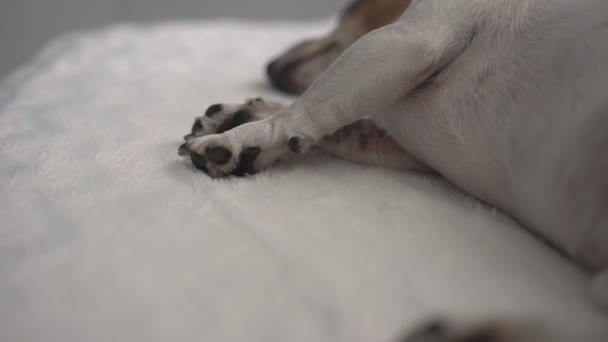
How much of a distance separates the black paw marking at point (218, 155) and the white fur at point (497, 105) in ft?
0.06

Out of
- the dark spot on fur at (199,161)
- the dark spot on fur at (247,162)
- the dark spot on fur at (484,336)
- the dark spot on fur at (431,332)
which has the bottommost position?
the dark spot on fur at (484,336)

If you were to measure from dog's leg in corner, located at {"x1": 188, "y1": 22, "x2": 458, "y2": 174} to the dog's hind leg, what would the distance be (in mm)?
102

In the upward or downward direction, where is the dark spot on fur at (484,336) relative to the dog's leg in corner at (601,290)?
upward

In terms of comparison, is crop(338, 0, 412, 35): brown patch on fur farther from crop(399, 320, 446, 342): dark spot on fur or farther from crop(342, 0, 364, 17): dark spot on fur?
crop(399, 320, 446, 342): dark spot on fur

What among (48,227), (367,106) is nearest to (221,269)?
(48,227)

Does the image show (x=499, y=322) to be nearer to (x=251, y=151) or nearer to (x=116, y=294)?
(x=116, y=294)

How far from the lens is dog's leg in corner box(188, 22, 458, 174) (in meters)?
0.94

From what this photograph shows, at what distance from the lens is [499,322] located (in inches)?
21.2

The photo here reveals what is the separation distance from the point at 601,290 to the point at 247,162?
58cm

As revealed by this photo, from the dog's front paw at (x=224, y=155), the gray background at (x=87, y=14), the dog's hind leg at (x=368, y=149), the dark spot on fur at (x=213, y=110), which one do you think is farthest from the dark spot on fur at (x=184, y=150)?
the gray background at (x=87, y=14)

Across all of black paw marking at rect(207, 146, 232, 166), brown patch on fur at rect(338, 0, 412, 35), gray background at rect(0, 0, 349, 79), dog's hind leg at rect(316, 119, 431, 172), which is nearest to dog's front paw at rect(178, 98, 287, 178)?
black paw marking at rect(207, 146, 232, 166)

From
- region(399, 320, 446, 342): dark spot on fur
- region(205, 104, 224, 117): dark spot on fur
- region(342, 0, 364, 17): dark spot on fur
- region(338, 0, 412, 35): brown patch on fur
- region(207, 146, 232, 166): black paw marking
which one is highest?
region(342, 0, 364, 17): dark spot on fur

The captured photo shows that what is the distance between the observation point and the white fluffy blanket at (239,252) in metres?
0.58

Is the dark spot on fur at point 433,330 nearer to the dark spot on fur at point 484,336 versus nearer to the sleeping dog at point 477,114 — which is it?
the dark spot on fur at point 484,336
